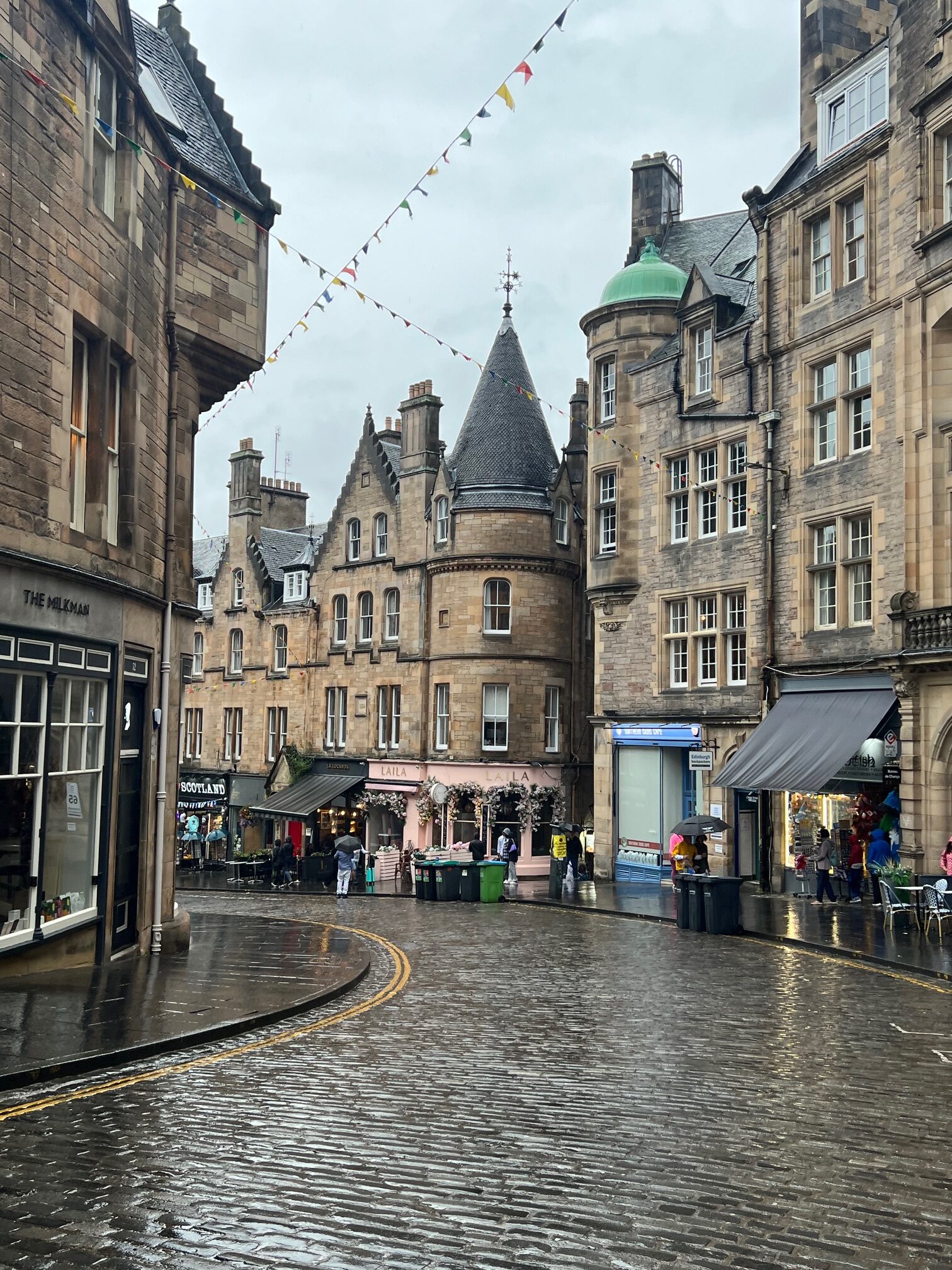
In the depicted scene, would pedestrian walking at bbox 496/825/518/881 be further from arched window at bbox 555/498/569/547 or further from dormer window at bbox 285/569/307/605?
dormer window at bbox 285/569/307/605

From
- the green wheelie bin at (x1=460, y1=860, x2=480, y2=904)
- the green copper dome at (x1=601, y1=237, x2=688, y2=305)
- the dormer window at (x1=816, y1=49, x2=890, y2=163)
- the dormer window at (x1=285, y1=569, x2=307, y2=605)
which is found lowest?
the green wheelie bin at (x1=460, y1=860, x2=480, y2=904)

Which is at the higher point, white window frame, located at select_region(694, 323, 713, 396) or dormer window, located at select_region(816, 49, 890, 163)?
dormer window, located at select_region(816, 49, 890, 163)

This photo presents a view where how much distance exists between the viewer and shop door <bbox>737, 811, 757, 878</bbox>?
28453 millimetres

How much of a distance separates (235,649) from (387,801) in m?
13.6

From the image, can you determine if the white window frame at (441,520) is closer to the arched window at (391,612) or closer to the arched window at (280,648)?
the arched window at (391,612)

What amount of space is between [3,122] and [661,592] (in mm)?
21989

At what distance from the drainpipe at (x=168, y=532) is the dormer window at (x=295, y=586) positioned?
98.2 feet

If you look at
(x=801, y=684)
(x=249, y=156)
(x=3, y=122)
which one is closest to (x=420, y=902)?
(x=801, y=684)

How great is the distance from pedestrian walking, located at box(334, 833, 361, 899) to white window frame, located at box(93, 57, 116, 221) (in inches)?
709

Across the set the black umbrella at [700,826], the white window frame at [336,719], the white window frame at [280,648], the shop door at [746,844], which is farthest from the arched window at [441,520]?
the black umbrella at [700,826]

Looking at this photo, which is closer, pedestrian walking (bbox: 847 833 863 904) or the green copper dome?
pedestrian walking (bbox: 847 833 863 904)

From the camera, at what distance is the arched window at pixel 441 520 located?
3994 cm

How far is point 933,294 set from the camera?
889 inches

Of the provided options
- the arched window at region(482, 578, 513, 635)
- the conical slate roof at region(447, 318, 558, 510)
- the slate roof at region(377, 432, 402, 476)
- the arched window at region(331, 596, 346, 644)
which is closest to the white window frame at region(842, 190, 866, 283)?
the conical slate roof at region(447, 318, 558, 510)
